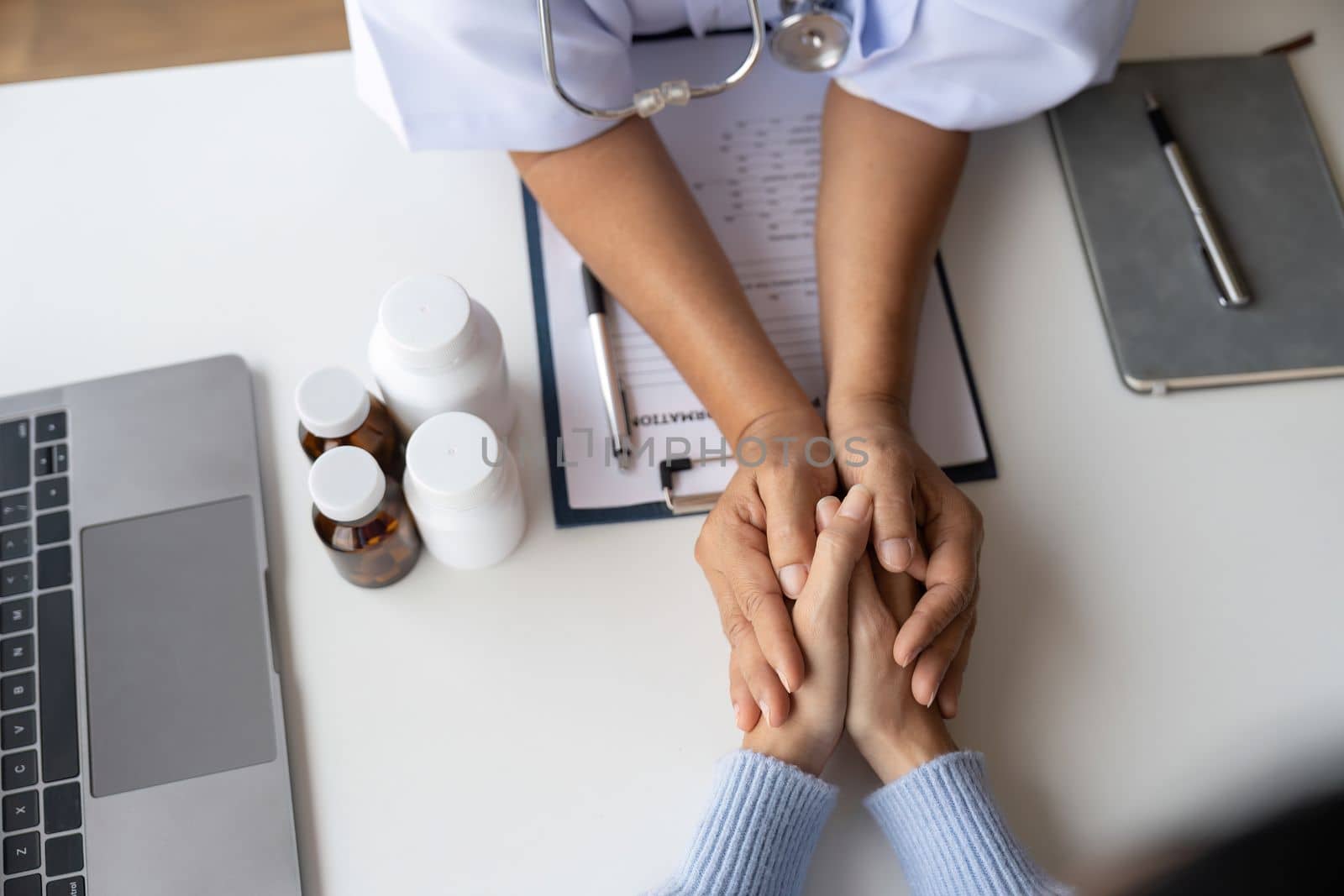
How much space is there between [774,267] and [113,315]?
0.45 m

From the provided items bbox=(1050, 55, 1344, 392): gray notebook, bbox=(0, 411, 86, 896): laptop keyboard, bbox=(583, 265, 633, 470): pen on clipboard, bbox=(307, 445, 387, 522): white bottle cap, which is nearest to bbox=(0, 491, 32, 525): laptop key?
bbox=(0, 411, 86, 896): laptop keyboard

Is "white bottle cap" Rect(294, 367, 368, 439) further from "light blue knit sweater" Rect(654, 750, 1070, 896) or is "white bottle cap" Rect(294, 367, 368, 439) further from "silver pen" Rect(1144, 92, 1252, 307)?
"silver pen" Rect(1144, 92, 1252, 307)

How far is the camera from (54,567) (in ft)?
1.81

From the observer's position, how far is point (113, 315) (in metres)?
0.63

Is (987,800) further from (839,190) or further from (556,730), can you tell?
(839,190)

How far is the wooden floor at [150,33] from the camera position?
0.73 metres

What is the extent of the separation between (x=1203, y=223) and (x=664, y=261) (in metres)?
0.39

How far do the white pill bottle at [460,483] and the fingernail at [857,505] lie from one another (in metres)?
0.19

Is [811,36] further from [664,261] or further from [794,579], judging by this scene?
[794,579]

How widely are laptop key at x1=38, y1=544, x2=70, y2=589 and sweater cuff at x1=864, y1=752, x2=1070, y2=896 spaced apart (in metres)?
0.48

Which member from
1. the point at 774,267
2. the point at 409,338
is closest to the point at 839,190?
the point at 774,267

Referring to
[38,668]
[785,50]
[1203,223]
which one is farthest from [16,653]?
[1203,223]

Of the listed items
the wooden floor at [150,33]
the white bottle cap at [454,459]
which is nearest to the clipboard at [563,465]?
the white bottle cap at [454,459]

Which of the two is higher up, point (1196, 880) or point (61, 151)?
point (61, 151)
